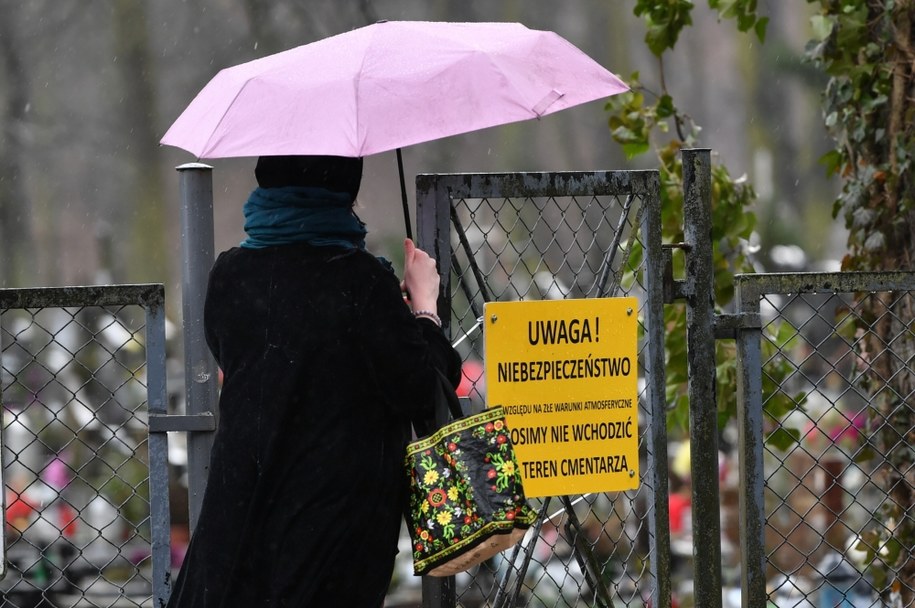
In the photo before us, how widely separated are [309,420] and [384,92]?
67 cm

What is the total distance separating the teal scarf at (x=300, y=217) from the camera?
241cm

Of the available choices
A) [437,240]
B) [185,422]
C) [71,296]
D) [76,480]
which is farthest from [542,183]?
[76,480]

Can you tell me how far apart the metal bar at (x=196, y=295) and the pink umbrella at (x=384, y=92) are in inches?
10.6

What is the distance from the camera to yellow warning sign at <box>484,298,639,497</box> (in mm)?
2709

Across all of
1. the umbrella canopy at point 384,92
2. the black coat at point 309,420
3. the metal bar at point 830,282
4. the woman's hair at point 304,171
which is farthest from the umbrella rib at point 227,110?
the metal bar at point 830,282

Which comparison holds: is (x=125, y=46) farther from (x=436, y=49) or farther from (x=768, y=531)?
(x=436, y=49)

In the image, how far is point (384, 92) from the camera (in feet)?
7.57

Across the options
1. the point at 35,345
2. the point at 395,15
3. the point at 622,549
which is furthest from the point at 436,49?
the point at 35,345

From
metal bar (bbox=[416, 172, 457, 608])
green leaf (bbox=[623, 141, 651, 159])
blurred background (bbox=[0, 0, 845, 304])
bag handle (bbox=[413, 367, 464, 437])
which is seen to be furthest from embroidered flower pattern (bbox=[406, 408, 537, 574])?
blurred background (bbox=[0, 0, 845, 304])

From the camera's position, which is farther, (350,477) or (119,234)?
(119,234)

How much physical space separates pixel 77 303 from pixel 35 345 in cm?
1142

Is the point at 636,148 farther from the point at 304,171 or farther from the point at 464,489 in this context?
the point at 464,489

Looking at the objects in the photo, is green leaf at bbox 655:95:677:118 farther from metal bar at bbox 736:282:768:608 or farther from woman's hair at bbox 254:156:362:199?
woman's hair at bbox 254:156:362:199

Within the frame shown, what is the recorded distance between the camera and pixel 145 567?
1013cm
